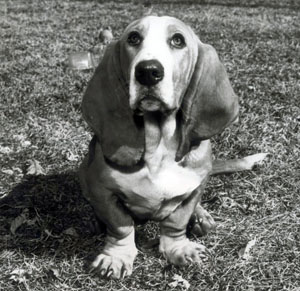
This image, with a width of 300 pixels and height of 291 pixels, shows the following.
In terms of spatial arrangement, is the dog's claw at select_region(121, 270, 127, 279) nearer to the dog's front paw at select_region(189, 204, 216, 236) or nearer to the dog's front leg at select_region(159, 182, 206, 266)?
the dog's front leg at select_region(159, 182, 206, 266)

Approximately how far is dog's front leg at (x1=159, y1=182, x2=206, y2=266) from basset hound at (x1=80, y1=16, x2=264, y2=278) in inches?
5.0

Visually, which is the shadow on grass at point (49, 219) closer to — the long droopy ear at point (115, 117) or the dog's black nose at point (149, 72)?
the long droopy ear at point (115, 117)

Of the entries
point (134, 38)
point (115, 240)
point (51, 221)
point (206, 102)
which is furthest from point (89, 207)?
point (134, 38)

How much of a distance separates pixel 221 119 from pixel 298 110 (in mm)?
2826

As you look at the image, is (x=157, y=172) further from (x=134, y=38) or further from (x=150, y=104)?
(x=134, y=38)

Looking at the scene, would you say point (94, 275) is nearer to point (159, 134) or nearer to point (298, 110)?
point (159, 134)

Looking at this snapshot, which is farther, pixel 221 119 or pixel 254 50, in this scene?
pixel 254 50

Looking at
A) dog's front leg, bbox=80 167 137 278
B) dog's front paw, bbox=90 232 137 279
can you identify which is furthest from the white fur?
dog's front paw, bbox=90 232 137 279

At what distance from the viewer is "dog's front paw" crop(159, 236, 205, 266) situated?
3.49 metres

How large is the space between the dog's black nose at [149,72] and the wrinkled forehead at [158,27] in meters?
0.24

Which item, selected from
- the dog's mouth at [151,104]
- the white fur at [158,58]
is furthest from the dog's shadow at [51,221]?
the white fur at [158,58]

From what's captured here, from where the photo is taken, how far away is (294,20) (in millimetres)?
10203

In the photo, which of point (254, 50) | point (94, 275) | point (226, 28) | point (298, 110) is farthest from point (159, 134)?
point (226, 28)

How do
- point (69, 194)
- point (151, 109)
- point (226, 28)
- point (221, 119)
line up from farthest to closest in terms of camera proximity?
1. point (226, 28)
2. point (69, 194)
3. point (221, 119)
4. point (151, 109)
